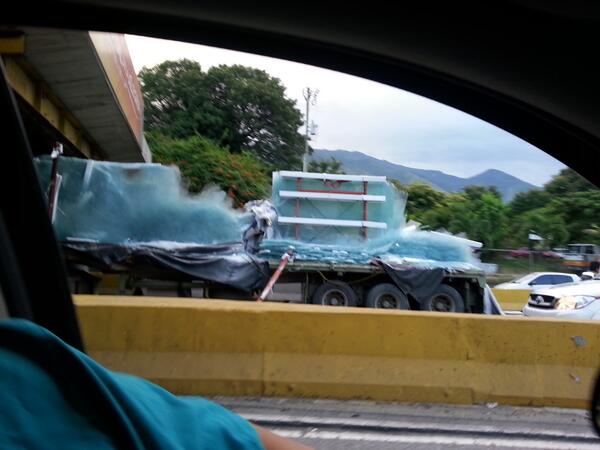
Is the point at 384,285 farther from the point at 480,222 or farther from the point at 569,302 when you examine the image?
the point at 480,222

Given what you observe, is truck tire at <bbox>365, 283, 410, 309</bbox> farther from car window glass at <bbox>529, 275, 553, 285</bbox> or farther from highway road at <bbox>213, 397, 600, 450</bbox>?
car window glass at <bbox>529, 275, 553, 285</bbox>

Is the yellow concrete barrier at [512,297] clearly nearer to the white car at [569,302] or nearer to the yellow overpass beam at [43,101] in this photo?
the white car at [569,302]

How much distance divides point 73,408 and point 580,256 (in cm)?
2240

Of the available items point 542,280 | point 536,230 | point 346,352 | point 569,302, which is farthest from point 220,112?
point 346,352

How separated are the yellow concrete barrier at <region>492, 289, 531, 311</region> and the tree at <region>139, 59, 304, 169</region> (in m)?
11.7

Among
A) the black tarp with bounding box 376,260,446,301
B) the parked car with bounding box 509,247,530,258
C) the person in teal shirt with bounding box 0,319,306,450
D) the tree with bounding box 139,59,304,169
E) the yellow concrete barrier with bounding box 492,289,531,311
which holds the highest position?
the tree with bounding box 139,59,304,169

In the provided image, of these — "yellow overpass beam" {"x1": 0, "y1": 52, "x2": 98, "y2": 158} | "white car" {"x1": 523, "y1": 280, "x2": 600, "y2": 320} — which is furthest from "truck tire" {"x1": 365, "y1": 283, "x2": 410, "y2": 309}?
"yellow overpass beam" {"x1": 0, "y1": 52, "x2": 98, "y2": 158}

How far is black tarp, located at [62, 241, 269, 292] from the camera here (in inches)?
424

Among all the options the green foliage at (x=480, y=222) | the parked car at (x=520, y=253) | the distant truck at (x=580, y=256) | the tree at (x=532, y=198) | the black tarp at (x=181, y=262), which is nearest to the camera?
the tree at (x=532, y=198)

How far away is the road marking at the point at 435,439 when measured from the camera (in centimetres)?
498

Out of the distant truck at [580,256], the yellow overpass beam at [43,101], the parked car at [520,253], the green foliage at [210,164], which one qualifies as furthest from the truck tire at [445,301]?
the yellow overpass beam at [43,101]

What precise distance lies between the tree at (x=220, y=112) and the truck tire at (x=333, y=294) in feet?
44.0

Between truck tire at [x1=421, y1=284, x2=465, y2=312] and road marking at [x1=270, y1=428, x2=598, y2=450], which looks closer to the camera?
road marking at [x1=270, y1=428, x2=598, y2=450]

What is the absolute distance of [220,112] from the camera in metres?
27.6
